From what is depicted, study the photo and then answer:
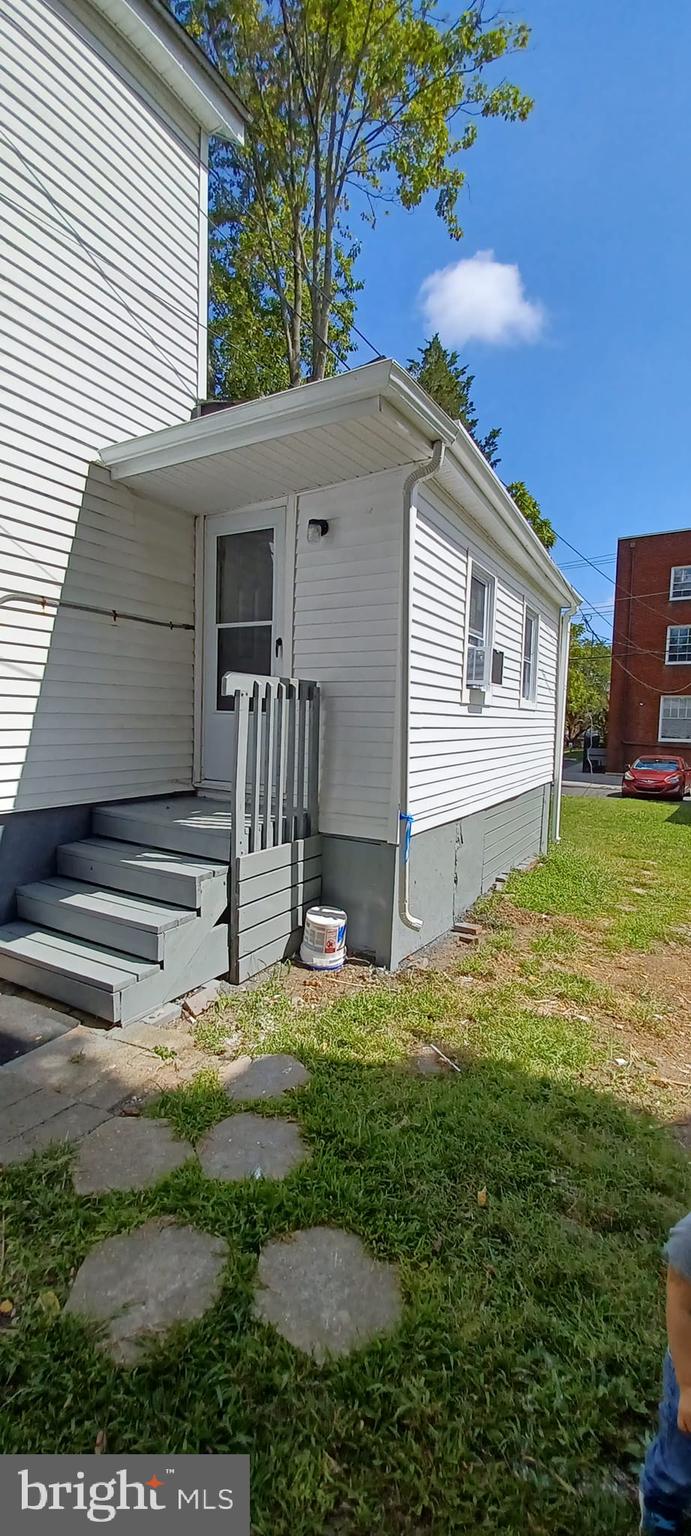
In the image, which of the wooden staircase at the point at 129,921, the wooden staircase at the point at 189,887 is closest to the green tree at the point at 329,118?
the wooden staircase at the point at 189,887

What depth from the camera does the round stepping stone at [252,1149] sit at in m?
2.20

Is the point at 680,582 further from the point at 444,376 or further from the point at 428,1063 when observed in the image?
the point at 428,1063

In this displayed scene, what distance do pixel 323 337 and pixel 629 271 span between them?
4.94m

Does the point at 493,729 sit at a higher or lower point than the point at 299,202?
lower

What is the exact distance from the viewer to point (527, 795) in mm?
8156

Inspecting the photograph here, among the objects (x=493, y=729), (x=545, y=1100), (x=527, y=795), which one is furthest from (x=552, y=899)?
(x=545, y=1100)

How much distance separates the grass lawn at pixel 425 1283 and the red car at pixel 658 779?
49.6ft

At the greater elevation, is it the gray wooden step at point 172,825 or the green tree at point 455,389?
the green tree at point 455,389

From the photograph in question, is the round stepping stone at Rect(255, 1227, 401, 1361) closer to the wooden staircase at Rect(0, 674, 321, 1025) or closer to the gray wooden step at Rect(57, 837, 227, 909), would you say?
the wooden staircase at Rect(0, 674, 321, 1025)

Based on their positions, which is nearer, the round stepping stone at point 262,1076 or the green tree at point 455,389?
the round stepping stone at point 262,1076

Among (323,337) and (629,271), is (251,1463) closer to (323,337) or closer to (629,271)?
(323,337)

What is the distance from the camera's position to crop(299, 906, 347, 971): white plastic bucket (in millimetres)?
3994

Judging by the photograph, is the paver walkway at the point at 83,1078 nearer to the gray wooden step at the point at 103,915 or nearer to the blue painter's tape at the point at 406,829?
the gray wooden step at the point at 103,915

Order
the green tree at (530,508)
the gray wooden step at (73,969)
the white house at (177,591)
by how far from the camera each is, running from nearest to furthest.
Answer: the gray wooden step at (73,969)
the white house at (177,591)
the green tree at (530,508)
